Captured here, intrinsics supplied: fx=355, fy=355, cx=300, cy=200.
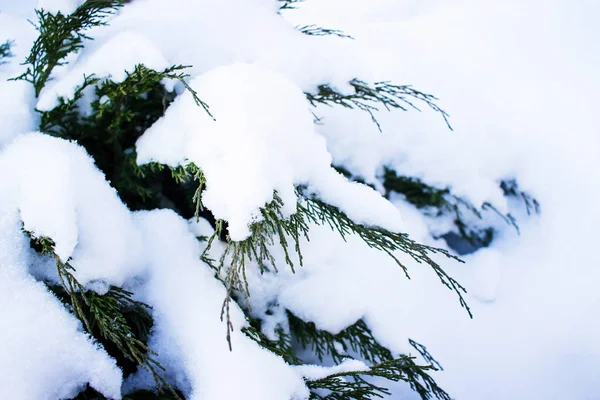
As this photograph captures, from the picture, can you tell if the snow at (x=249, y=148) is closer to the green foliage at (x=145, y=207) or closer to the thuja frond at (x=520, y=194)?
the green foliage at (x=145, y=207)

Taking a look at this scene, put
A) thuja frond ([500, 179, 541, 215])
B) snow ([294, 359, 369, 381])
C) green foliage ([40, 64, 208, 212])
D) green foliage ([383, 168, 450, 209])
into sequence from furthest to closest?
thuja frond ([500, 179, 541, 215]), green foliage ([383, 168, 450, 209]), green foliage ([40, 64, 208, 212]), snow ([294, 359, 369, 381])

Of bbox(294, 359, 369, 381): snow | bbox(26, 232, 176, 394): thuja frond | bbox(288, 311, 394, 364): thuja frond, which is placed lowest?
bbox(26, 232, 176, 394): thuja frond

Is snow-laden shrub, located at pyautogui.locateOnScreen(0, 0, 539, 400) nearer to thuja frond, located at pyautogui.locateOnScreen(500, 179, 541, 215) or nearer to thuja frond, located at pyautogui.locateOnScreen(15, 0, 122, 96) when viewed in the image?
thuja frond, located at pyautogui.locateOnScreen(15, 0, 122, 96)

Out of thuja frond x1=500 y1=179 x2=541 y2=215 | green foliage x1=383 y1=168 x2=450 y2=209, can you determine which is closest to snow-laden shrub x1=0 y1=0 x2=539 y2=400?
green foliage x1=383 y1=168 x2=450 y2=209

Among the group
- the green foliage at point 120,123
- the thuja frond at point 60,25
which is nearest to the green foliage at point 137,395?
the green foliage at point 120,123

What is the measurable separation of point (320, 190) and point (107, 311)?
850 millimetres

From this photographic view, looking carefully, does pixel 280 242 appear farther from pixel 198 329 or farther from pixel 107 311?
pixel 107 311

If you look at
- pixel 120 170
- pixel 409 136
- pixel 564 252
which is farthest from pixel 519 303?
pixel 120 170

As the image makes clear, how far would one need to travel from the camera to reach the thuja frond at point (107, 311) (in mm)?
1089

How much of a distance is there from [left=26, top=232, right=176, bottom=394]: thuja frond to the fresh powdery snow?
0.04 meters

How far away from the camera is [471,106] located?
2711 mm

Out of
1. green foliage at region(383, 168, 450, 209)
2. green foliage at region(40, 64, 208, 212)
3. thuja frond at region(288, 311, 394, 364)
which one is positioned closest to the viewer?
green foliage at region(40, 64, 208, 212)

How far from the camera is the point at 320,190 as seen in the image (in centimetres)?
136

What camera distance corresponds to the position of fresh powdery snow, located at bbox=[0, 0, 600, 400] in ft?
3.86
